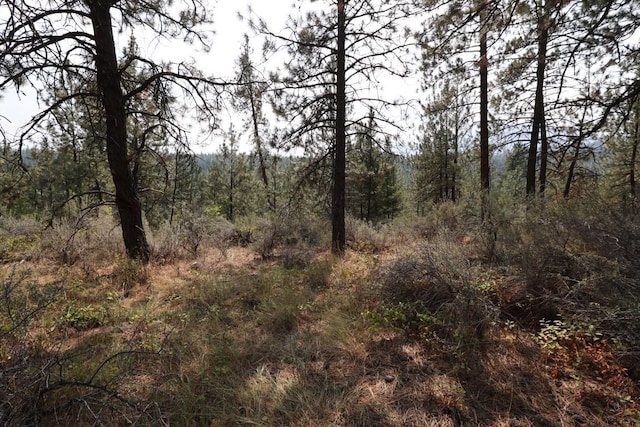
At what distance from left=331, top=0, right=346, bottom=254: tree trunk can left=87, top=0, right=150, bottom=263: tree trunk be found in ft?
13.6

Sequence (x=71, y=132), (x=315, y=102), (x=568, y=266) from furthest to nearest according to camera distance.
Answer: (x=315, y=102) < (x=71, y=132) < (x=568, y=266)

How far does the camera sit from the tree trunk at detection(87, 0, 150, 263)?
4.85 m

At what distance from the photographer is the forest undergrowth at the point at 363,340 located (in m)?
2.08

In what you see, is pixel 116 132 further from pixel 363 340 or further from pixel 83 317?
pixel 363 340

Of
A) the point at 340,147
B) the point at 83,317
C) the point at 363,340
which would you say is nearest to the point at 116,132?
the point at 83,317

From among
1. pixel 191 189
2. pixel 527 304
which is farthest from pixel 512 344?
pixel 191 189

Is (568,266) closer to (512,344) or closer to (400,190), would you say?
(512,344)

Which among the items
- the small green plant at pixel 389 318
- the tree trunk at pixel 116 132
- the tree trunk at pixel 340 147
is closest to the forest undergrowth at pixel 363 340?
the small green plant at pixel 389 318

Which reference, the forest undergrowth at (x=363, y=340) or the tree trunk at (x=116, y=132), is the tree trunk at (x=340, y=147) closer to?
A: the forest undergrowth at (x=363, y=340)

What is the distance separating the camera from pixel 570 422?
1.97 metres

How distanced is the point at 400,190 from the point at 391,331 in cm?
2092

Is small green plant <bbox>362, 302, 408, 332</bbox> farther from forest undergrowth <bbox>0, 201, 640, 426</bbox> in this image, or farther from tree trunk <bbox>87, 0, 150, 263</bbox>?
tree trunk <bbox>87, 0, 150, 263</bbox>

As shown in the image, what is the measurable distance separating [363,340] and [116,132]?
212 inches

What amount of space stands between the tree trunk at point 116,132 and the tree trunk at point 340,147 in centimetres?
413
